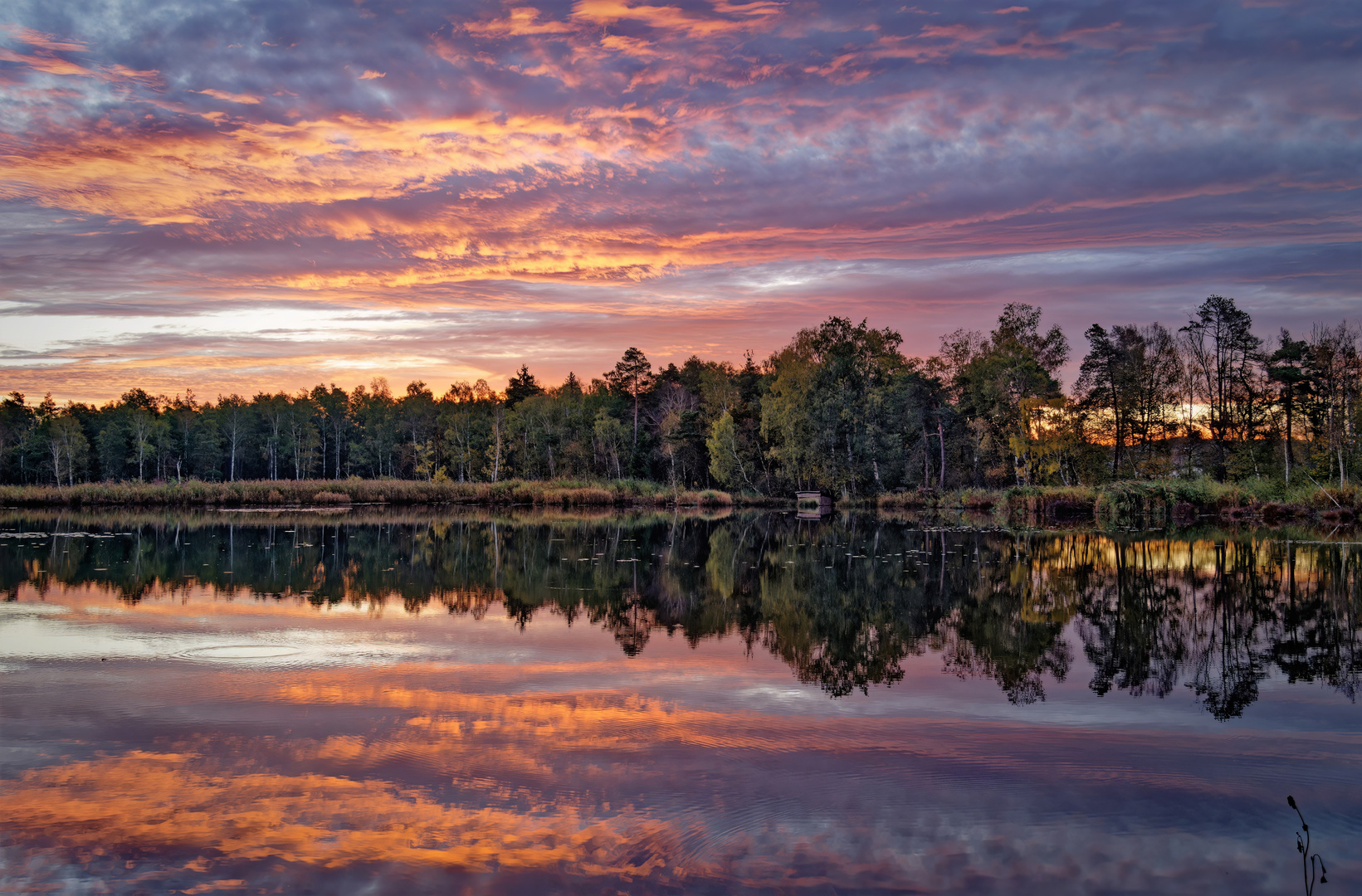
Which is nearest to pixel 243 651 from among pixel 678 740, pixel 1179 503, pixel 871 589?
pixel 678 740

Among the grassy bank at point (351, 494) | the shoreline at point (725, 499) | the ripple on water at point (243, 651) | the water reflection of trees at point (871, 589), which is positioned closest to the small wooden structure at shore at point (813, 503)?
the shoreline at point (725, 499)

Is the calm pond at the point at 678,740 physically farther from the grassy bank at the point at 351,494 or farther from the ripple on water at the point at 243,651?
the grassy bank at the point at 351,494

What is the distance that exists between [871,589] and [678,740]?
9513 millimetres

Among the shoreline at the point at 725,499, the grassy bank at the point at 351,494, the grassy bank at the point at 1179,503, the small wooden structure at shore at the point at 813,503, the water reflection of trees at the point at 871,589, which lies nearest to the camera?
the water reflection of trees at the point at 871,589

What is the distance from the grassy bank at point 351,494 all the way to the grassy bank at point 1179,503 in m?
25.8

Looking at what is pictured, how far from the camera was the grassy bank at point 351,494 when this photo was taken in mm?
51188

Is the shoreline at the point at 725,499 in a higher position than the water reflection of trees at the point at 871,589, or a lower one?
higher

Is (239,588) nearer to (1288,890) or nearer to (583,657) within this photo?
(583,657)

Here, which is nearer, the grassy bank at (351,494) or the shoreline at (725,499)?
the shoreline at (725,499)

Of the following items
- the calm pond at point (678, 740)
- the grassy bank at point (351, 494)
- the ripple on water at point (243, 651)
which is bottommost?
the ripple on water at point (243, 651)

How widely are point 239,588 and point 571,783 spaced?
11.9 metres

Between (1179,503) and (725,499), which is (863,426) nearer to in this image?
(725,499)

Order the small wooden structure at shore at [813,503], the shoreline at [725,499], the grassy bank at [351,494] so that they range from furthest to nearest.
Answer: the small wooden structure at shore at [813,503] → the grassy bank at [351,494] → the shoreline at [725,499]

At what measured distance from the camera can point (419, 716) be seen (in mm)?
6891
